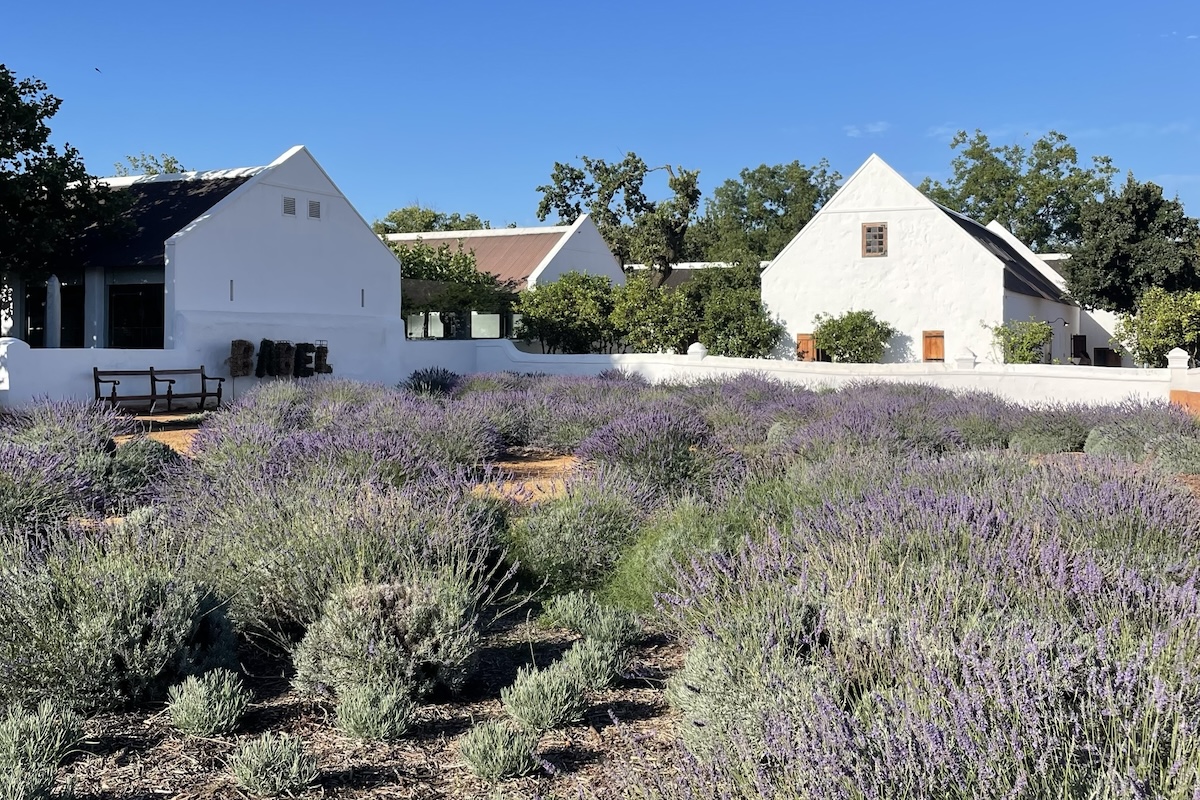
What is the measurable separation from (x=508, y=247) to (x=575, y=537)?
32.3 m

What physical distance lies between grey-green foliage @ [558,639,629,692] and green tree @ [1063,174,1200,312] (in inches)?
1233

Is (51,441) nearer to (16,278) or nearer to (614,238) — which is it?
(16,278)

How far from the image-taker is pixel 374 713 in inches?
164

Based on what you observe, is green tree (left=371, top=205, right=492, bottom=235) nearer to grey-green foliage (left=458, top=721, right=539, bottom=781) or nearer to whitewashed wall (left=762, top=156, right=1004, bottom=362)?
whitewashed wall (left=762, top=156, right=1004, bottom=362)

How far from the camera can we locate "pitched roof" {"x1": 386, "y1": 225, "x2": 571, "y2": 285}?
3641 cm

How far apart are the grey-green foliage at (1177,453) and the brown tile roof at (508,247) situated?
1037 inches

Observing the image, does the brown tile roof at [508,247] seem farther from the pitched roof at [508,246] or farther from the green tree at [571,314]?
the green tree at [571,314]

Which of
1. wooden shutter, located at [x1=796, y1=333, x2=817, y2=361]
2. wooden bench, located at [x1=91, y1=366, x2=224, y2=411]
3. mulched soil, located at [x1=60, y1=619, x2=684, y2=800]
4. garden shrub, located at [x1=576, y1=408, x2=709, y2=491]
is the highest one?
wooden shutter, located at [x1=796, y1=333, x2=817, y2=361]

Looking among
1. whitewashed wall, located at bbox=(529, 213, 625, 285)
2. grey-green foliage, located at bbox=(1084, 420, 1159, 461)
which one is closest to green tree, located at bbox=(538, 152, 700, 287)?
whitewashed wall, located at bbox=(529, 213, 625, 285)

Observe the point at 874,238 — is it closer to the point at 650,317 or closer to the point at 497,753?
the point at 650,317

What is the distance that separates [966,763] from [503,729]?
72.9 inches

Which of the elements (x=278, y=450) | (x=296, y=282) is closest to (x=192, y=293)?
(x=296, y=282)

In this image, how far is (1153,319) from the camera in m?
29.8

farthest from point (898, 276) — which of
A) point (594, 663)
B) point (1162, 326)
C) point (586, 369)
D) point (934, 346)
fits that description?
point (594, 663)
